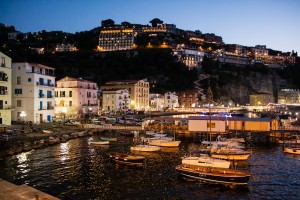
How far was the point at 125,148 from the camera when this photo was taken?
51.6m

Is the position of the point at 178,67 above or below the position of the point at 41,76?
above

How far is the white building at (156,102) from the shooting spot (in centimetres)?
13262

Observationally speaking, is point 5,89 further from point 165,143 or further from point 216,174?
point 216,174

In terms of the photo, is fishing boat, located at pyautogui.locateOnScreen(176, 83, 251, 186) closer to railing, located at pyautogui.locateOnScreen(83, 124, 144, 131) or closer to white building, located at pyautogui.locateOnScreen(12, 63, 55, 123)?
railing, located at pyautogui.locateOnScreen(83, 124, 144, 131)

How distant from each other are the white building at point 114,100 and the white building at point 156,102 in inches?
849

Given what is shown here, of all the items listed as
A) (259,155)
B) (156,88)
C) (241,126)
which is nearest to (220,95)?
(156,88)

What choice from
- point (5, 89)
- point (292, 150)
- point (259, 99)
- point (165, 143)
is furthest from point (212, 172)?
point (259, 99)

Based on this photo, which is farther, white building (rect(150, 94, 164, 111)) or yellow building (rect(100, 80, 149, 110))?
white building (rect(150, 94, 164, 111))

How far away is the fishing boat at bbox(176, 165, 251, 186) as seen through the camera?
3064 centimetres

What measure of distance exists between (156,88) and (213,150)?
105215 millimetres

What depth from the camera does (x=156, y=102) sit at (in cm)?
13438

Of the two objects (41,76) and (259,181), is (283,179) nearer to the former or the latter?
(259,181)

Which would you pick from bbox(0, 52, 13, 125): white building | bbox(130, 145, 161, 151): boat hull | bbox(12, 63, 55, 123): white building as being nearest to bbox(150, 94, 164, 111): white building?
bbox(12, 63, 55, 123): white building

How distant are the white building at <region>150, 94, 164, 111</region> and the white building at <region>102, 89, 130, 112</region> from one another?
21566mm
